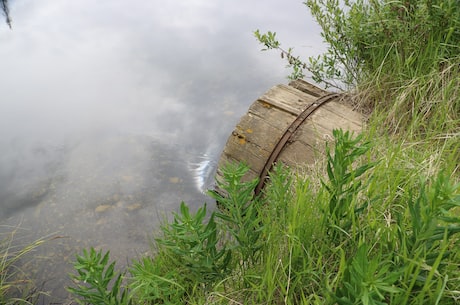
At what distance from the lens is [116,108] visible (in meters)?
5.00

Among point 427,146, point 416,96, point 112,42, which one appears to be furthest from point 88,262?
point 112,42

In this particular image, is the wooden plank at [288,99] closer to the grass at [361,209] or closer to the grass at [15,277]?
the grass at [361,209]

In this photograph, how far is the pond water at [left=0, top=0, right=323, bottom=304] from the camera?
11.4 ft

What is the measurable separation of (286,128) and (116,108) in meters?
2.93

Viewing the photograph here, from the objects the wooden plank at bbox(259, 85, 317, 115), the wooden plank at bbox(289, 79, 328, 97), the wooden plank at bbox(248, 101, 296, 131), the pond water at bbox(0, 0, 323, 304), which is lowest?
the pond water at bbox(0, 0, 323, 304)

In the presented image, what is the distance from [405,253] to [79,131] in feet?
13.3

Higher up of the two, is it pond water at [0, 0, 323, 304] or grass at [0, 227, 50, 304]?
pond water at [0, 0, 323, 304]

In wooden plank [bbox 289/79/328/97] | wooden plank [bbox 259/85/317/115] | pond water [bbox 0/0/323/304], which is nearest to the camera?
wooden plank [bbox 259/85/317/115]

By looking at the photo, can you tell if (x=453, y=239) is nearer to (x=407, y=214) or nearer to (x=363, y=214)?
(x=407, y=214)

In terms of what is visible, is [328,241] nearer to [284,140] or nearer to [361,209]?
[361,209]

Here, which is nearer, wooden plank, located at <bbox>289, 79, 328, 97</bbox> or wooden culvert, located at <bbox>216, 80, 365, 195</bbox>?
wooden culvert, located at <bbox>216, 80, 365, 195</bbox>

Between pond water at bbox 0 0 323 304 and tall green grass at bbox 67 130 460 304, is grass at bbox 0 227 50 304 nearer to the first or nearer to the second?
pond water at bbox 0 0 323 304

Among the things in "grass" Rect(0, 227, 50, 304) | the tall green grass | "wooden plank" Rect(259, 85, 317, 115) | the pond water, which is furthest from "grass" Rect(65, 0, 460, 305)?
the pond water

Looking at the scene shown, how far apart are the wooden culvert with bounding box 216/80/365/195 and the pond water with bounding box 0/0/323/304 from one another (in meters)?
1.14
